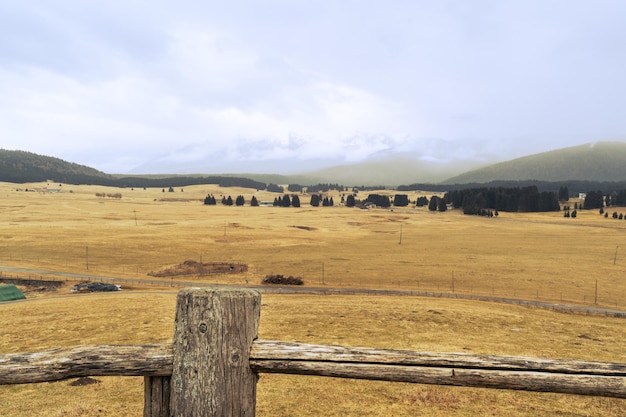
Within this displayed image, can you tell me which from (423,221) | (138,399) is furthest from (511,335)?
(423,221)

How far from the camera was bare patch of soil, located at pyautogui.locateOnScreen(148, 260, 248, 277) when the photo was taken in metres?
60.4

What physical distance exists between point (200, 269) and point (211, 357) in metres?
61.3

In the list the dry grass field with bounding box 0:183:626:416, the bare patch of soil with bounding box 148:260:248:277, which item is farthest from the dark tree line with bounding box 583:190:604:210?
the bare patch of soil with bounding box 148:260:248:277

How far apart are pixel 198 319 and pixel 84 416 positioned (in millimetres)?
10232

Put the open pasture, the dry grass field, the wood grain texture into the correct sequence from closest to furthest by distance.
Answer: the wood grain texture < the dry grass field < the open pasture

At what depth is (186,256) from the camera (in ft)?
244

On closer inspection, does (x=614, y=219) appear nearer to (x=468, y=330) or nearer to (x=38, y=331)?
(x=468, y=330)

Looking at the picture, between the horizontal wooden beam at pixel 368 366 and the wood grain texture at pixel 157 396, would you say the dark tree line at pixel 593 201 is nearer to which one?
the horizontal wooden beam at pixel 368 366

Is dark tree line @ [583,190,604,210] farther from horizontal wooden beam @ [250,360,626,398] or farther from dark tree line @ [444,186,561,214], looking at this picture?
horizontal wooden beam @ [250,360,626,398]

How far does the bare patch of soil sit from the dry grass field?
263 centimetres

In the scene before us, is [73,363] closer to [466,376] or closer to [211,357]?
[211,357]

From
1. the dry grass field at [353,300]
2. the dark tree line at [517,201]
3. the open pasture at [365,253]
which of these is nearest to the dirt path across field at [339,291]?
the dry grass field at [353,300]

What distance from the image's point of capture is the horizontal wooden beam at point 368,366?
397 centimetres

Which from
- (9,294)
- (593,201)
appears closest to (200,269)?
(9,294)
